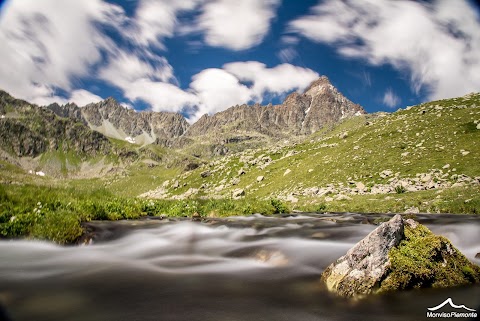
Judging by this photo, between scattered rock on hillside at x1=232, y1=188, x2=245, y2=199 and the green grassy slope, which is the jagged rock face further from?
scattered rock on hillside at x1=232, y1=188, x2=245, y2=199

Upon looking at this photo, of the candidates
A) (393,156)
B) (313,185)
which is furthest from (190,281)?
(393,156)

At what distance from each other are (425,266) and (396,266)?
0.78 m

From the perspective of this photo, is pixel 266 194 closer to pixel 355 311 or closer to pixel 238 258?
pixel 238 258

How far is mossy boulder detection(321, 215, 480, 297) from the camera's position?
20.5 feet

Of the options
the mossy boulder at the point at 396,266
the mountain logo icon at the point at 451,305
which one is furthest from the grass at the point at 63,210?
the mountain logo icon at the point at 451,305

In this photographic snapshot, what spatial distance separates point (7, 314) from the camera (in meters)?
5.29

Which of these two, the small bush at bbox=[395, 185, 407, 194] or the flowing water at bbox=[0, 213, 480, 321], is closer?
the flowing water at bbox=[0, 213, 480, 321]

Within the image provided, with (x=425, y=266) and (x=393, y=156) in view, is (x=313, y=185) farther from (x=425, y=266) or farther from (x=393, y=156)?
(x=425, y=266)

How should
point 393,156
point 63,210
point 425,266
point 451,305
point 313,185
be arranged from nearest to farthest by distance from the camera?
1. point 451,305
2. point 425,266
3. point 63,210
4. point 393,156
5. point 313,185

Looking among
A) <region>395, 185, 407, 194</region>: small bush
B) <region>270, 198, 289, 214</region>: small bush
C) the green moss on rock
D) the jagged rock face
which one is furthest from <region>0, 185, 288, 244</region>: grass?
<region>395, 185, 407, 194</region>: small bush

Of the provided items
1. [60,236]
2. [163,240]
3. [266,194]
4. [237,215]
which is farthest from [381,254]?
[266,194]

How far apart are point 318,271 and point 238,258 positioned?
2809 mm

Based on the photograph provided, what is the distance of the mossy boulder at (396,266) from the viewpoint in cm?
626

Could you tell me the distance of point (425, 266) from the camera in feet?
21.9
